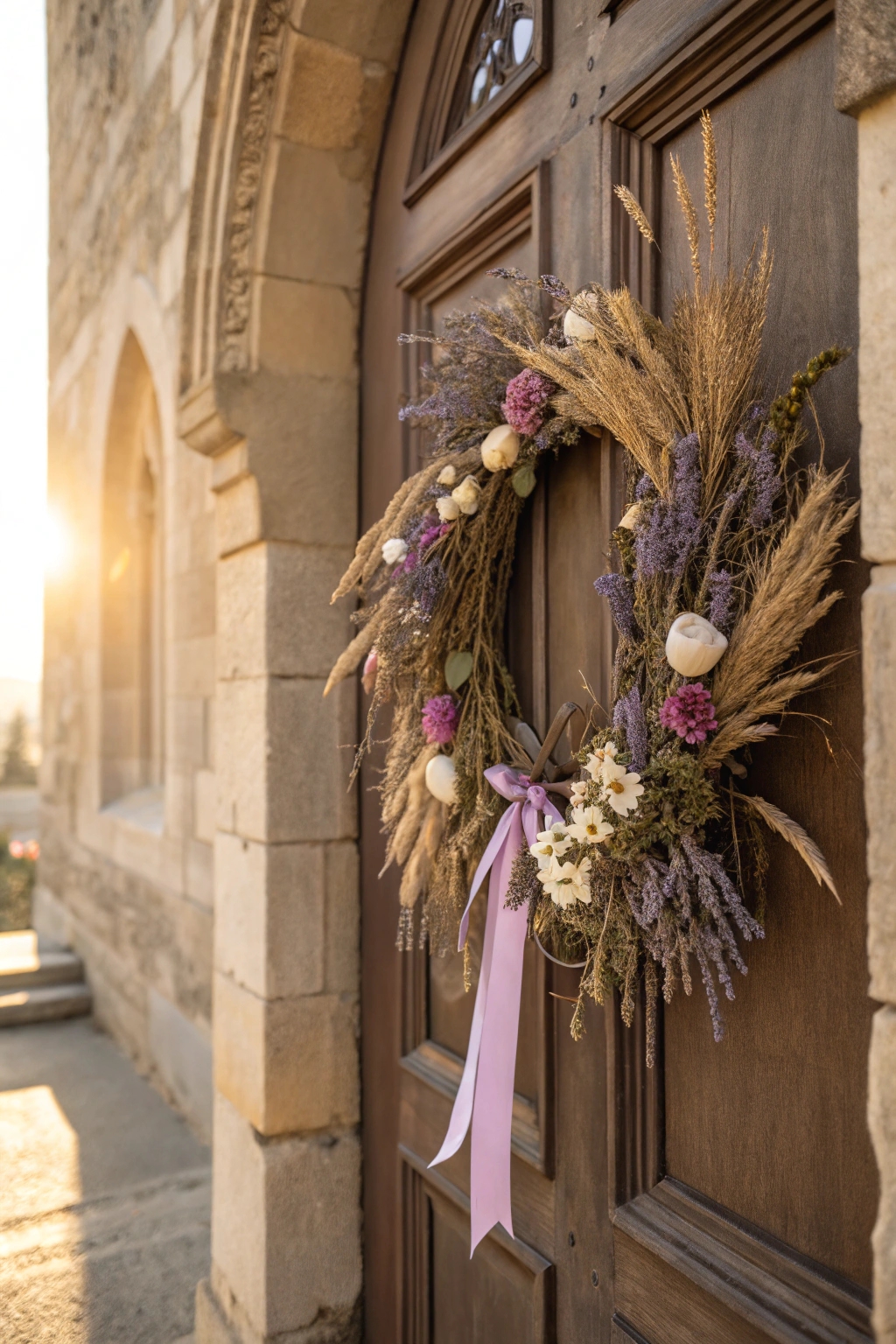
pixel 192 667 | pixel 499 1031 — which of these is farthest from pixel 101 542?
pixel 499 1031

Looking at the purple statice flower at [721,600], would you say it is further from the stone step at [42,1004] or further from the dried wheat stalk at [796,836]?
the stone step at [42,1004]

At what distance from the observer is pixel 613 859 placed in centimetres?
120

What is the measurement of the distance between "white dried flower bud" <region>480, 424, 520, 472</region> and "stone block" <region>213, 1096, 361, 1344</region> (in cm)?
160

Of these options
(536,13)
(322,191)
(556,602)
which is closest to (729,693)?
(556,602)

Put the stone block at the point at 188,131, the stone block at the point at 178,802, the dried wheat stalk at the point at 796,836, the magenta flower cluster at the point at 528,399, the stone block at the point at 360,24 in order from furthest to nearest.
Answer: the stone block at the point at 178,802, the stone block at the point at 188,131, the stone block at the point at 360,24, the magenta flower cluster at the point at 528,399, the dried wheat stalk at the point at 796,836

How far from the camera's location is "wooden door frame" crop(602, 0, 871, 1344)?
1167 millimetres

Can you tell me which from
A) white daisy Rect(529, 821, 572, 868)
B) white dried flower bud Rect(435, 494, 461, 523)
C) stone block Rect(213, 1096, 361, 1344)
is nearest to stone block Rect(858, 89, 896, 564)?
white daisy Rect(529, 821, 572, 868)

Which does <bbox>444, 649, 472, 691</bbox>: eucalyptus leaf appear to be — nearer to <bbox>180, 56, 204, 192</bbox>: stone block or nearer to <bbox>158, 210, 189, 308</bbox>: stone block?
<bbox>180, 56, 204, 192</bbox>: stone block

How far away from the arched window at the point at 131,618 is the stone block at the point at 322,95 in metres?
2.78

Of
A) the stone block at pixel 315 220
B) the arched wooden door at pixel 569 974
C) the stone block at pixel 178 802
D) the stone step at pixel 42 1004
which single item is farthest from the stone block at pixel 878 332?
the stone step at pixel 42 1004

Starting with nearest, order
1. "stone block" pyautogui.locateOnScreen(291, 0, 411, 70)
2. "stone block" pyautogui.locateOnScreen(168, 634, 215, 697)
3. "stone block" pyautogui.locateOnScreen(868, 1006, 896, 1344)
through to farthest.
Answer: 1. "stone block" pyautogui.locateOnScreen(868, 1006, 896, 1344)
2. "stone block" pyautogui.locateOnScreen(291, 0, 411, 70)
3. "stone block" pyautogui.locateOnScreen(168, 634, 215, 697)

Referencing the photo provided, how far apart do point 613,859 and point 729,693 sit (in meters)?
0.25

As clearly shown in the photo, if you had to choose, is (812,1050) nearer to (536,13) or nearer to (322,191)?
(536,13)

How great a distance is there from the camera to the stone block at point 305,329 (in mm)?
2266
